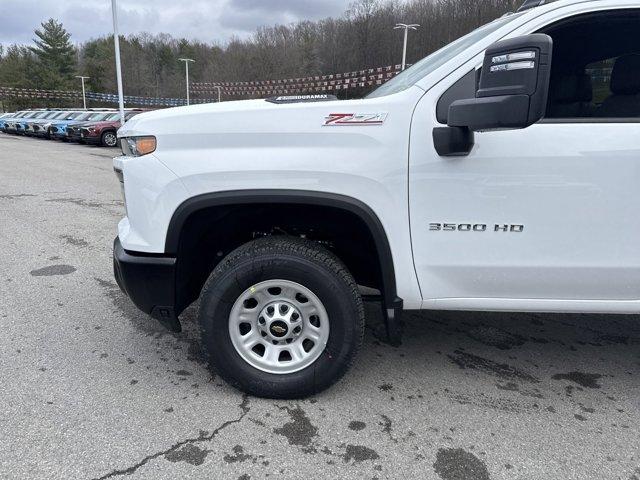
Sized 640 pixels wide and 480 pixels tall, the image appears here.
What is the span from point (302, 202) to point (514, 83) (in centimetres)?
107

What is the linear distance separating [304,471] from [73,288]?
301 cm

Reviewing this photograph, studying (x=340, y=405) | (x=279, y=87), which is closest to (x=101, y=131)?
(x=279, y=87)

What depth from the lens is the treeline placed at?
137 ft

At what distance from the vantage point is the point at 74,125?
2238cm

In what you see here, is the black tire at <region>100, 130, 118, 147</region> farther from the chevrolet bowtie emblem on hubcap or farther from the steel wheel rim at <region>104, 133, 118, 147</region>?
the chevrolet bowtie emblem on hubcap

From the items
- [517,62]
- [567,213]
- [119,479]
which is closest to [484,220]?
[567,213]

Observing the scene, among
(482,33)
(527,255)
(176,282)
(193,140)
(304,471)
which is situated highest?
(482,33)

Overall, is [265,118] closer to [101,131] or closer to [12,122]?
[101,131]

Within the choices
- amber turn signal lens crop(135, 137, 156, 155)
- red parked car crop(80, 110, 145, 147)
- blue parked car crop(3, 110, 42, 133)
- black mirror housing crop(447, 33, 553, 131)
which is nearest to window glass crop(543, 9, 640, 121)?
black mirror housing crop(447, 33, 553, 131)

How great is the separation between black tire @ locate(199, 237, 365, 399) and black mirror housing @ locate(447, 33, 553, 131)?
1045 millimetres

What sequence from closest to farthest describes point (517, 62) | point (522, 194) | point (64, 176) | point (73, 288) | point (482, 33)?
point (517, 62), point (522, 194), point (482, 33), point (73, 288), point (64, 176)

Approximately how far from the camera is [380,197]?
7.98ft

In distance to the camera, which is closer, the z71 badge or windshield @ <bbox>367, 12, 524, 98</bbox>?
the z71 badge

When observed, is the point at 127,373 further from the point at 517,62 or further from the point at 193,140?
the point at 517,62
